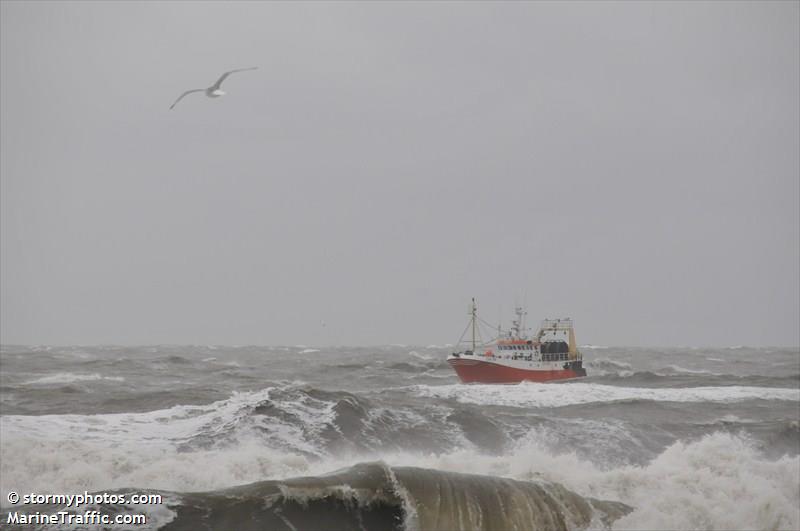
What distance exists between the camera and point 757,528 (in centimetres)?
1243

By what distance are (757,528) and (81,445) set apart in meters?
14.4

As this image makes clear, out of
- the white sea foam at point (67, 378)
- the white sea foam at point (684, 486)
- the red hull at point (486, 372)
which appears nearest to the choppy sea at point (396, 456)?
the white sea foam at point (684, 486)

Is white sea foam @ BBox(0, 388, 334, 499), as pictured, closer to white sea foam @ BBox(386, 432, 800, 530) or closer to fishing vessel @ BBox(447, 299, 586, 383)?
white sea foam @ BBox(386, 432, 800, 530)

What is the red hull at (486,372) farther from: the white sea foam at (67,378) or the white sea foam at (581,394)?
the white sea foam at (67,378)

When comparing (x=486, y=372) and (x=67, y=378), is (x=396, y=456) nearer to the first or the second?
(x=67, y=378)

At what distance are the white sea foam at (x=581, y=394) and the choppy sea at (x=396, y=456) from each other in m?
0.47

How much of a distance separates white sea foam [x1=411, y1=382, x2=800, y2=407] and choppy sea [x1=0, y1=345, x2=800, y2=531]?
1.55 feet

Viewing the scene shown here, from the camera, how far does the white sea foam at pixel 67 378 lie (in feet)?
93.3

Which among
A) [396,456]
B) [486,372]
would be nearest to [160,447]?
[396,456]

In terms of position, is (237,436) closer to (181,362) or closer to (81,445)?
(81,445)

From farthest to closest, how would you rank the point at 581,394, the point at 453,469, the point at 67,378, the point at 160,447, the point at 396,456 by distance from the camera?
the point at 581,394, the point at 67,378, the point at 396,456, the point at 160,447, the point at 453,469

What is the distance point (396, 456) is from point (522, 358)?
28.7 meters

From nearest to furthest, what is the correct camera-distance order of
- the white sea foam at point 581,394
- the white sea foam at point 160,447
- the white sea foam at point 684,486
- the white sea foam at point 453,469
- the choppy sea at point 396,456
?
the choppy sea at point 396,456 < the white sea foam at point 684,486 < the white sea foam at point 453,469 < the white sea foam at point 160,447 < the white sea foam at point 581,394

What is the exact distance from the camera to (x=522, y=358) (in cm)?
4394
